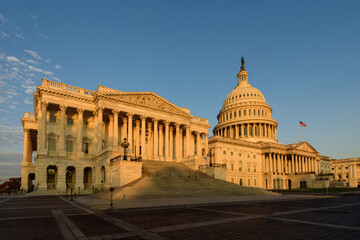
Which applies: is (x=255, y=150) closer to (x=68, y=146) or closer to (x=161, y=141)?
(x=161, y=141)

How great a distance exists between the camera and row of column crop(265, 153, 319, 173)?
313 feet

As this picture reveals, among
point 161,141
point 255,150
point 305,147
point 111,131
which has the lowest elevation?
point 255,150

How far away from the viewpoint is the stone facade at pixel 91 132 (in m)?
48.3

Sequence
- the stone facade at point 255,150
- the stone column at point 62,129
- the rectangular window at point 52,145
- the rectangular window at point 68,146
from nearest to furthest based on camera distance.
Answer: the stone column at point 62,129
the rectangular window at point 52,145
the rectangular window at point 68,146
the stone facade at point 255,150

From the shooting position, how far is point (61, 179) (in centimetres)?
4853

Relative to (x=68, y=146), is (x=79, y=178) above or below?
below

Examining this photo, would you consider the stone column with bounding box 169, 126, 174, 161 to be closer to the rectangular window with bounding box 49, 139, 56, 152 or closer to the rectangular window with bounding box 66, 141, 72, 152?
the rectangular window with bounding box 66, 141, 72, 152

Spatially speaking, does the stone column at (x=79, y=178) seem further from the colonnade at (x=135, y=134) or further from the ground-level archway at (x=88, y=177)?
the ground-level archway at (x=88, y=177)

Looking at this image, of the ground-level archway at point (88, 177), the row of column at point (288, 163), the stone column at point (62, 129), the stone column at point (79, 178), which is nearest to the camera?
the stone column at point (62, 129)

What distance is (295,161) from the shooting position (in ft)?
336

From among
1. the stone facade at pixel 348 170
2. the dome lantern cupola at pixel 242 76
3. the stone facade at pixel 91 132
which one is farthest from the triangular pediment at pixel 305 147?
the stone facade at pixel 91 132

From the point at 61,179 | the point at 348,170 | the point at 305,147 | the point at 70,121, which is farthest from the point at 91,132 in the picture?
the point at 348,170

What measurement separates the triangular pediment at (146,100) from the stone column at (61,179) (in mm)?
16437

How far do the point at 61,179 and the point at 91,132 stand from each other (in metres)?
12.8
